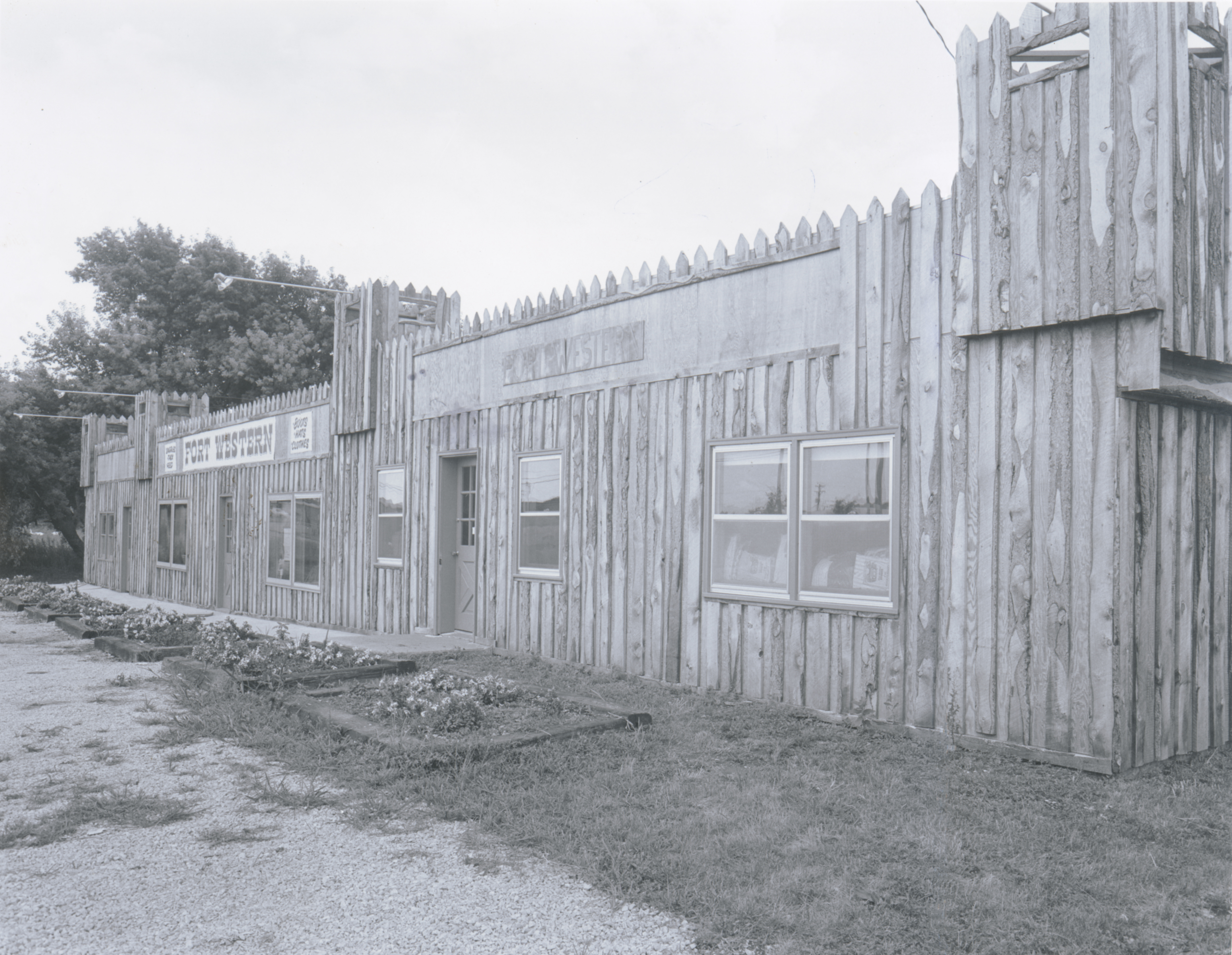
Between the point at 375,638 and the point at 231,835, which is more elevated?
the point at 231,835

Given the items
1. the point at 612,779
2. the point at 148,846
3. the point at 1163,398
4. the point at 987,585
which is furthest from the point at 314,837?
the point at 1163,398

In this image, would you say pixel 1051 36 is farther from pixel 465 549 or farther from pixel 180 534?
pixel 180 534

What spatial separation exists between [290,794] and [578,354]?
551 centimetres

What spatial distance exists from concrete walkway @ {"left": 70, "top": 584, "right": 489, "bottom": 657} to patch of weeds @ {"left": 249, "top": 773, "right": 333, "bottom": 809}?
13.8 ft

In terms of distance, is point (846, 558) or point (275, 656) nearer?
point (846, 558)

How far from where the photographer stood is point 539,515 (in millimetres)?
10031

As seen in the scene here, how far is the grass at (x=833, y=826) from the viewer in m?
3.51

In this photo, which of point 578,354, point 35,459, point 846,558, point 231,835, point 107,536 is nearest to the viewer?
point 231,835

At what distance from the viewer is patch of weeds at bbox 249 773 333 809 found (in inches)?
195

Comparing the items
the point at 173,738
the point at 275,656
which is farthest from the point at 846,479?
the point at 275,656

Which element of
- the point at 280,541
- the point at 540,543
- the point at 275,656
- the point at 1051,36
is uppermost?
the point at 1051,36

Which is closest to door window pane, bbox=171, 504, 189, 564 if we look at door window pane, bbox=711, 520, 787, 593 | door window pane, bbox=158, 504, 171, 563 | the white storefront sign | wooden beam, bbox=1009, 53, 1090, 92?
door window pane, bbox=158, 504, 171, 563

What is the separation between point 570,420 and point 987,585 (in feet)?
15.2

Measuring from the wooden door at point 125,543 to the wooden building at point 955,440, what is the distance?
14879 mm
